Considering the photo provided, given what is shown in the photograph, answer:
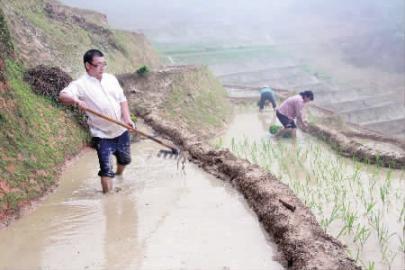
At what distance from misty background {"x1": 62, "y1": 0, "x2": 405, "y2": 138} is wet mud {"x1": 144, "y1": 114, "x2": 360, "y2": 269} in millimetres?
11696

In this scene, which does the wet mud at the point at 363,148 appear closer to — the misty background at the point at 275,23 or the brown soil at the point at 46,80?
the brown soil at the point at 46,80

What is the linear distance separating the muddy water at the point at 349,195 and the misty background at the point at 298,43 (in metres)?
9.50

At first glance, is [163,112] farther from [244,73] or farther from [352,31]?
[352,31]

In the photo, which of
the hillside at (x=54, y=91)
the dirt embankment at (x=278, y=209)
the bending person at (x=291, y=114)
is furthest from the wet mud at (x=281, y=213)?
the bending person at (x=291, y=114)

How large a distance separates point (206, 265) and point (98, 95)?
2337 mm

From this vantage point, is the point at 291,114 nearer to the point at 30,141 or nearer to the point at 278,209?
the point at 278,209

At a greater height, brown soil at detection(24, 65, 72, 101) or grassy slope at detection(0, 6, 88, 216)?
brown soil at detection(24, 65, 72, 101)

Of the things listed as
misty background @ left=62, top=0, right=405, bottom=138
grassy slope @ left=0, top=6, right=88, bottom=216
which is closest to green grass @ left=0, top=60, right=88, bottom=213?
grassy slope @ left=0, top=6, right=88, bottom=216

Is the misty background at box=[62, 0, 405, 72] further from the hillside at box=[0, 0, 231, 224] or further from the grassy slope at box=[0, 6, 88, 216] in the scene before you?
the grassy slope at box=[0, 6, 88, 216]

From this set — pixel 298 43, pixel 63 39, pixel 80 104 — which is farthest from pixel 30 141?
pixel 298 43

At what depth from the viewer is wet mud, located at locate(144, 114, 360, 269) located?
424 cm

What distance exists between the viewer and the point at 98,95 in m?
5.54

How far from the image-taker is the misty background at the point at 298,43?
20777 millimetres

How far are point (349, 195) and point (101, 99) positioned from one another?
345cm
